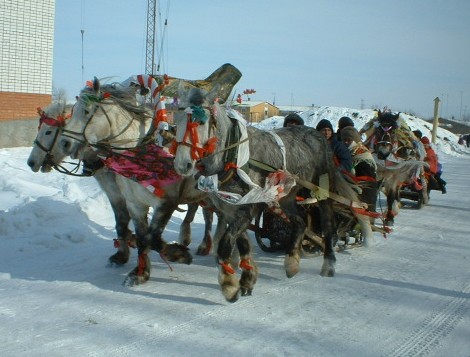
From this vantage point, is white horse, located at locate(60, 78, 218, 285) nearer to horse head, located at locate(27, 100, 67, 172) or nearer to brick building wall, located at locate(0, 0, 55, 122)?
horse head, located at locate(27, 100, 67, 172)

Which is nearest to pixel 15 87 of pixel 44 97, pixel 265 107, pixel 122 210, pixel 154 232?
pixel 44 97

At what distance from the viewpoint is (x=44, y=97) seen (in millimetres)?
14055

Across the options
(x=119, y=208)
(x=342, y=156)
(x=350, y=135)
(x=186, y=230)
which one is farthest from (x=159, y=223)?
(x=350, y=135)

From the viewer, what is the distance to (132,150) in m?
5.60

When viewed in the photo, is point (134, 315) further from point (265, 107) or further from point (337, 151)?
point (265, 107)

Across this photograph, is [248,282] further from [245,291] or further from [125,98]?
[125,98]

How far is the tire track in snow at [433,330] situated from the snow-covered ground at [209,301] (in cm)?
1

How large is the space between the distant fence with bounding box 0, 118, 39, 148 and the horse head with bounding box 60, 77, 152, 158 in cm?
827

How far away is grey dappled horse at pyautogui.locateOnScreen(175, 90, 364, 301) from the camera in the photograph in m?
Result: 4.68

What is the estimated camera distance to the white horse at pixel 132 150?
216 inches

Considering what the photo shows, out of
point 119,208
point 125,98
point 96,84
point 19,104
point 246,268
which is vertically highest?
point 96,84

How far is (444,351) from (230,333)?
1613 mm

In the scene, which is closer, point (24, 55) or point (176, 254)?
point (176, 254)

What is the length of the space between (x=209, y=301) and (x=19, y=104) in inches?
413
